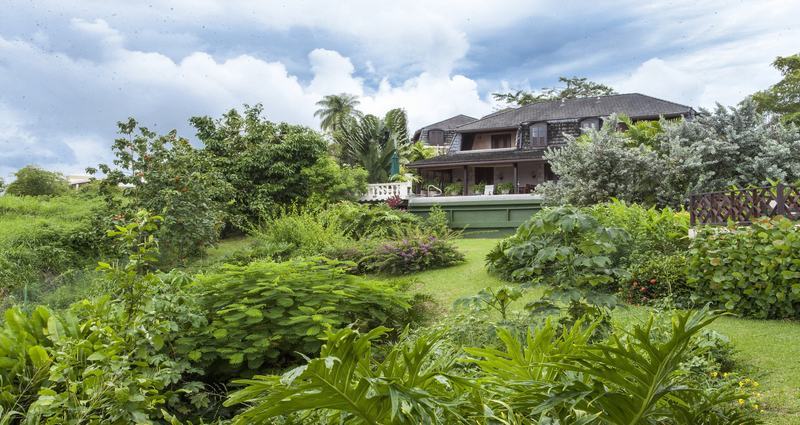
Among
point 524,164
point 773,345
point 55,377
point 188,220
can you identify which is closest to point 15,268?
point 188,220

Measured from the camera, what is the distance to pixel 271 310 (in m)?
5.13

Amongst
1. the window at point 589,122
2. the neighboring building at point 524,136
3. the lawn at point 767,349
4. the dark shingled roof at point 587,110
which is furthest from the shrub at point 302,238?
the dark shingled roof at point 587,110

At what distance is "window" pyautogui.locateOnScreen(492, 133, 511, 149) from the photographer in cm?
2929

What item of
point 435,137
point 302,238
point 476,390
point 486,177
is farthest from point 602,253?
point 435,137

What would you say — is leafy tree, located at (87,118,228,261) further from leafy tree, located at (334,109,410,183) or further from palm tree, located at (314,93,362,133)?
palm tree, located at (314,93,362,133)

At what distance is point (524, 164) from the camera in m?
29.5

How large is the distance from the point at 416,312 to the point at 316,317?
2561 millimetres

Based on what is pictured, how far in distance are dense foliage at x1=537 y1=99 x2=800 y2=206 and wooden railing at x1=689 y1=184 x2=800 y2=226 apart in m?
3.51

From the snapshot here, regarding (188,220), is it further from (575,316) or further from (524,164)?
(524,164)

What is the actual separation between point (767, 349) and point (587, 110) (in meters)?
Answer: 23.9

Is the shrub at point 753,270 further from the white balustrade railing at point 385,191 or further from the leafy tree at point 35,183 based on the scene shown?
the leafy tree at point 35,183

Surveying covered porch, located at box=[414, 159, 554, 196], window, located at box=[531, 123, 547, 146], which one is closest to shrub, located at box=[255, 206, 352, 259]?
covered porch, located at box=[414, 159, 554, 196]

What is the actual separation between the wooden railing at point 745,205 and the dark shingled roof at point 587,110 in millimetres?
17004

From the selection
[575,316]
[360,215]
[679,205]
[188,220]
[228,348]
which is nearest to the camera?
[575,316]
